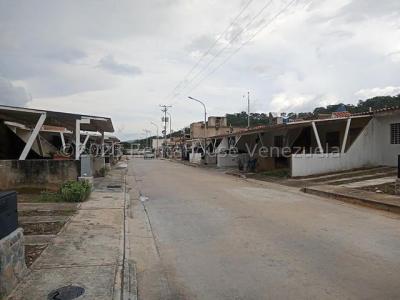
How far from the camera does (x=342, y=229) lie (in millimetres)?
9352

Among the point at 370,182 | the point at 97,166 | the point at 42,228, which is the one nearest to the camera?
the point at 42,228

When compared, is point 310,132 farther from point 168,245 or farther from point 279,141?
point 168,245

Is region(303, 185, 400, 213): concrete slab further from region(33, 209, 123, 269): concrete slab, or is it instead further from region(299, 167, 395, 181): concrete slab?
region(33, 209, 123, 269): concrete slab

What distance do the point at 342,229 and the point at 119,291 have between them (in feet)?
19.4

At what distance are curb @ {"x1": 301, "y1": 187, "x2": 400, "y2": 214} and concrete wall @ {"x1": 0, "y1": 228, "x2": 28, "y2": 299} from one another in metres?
10.3

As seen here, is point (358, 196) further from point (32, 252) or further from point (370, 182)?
point (32, 252)

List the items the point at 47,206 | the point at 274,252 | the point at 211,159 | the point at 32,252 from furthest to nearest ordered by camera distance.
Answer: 1. the point at 211,159
2. the point at 47,206
3. the point at 274,252
4. the point at 32,252

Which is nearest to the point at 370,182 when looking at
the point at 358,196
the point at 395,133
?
the point at 358,196

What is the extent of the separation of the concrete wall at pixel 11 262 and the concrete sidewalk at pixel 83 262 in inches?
4.4

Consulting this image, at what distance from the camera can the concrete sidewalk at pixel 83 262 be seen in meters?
5.24

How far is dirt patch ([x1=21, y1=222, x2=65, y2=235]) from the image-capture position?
8644 millimetres

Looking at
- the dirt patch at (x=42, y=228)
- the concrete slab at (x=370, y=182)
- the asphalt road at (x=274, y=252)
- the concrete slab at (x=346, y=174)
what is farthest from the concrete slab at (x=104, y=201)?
the concrete slab at (x=346, y=174)

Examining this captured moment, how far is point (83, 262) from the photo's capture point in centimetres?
649

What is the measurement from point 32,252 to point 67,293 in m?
2.24
